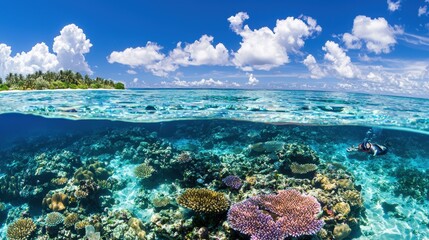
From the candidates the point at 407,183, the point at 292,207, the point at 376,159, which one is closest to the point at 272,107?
the point at 376,159

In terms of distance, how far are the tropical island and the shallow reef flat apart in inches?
574

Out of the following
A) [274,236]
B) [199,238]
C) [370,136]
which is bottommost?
[370,136]

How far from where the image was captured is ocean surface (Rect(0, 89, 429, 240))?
7008 millimetres

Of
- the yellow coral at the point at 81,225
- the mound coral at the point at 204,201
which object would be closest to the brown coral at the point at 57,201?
the yellow coral at the point at 81,225

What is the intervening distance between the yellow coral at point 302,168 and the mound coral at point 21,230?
10701 mm

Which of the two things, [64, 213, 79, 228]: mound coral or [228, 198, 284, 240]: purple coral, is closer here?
Answer: [228, 198, 284, 240]: purple coral

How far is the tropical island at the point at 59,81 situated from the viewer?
31.6m

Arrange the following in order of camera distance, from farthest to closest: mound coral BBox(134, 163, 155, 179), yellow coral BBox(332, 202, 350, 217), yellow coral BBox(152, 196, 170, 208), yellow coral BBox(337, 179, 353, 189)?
mound coral BBox(134, 163, 155, 179)
yellow coral BBox(337, 179, 353, 189)
yellow coral BBox(152, 196, 170, 208)
yellow coral BBox(332, 202, 350, 217)

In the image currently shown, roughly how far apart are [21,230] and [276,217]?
9.89 m

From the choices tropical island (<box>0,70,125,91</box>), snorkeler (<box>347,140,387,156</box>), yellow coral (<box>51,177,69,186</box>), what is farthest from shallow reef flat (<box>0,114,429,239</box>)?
tropical island (<box>0,70,125,91</box>)

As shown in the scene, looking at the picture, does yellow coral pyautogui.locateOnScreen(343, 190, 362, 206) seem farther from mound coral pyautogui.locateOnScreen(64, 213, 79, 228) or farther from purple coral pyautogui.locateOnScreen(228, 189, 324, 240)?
mound coral pyautogui.locateOnScreen(64, 213, 79, 228)

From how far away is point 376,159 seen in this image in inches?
797

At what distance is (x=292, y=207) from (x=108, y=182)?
10.3 m

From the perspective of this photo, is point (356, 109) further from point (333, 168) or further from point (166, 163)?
point (166, 163)
